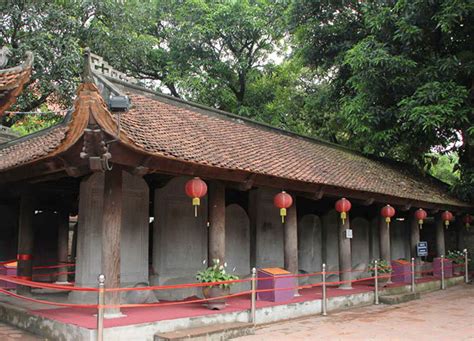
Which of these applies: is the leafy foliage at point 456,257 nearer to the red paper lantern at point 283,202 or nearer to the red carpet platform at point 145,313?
the red carpet platform at point 145,313

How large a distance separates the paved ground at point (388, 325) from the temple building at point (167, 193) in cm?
157

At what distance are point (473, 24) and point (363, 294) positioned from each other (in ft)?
38.1

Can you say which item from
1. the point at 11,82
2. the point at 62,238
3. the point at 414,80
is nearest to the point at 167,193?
the point at 11,82

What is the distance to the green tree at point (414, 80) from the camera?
53.7ft

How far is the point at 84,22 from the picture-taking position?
18.7 metres

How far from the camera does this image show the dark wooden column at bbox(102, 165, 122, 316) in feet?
23.6

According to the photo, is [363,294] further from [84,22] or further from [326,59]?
[84,22]

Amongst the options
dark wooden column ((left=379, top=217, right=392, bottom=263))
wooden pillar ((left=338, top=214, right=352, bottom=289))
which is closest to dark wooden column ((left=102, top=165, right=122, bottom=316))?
wooden pillar ((left=338, top=214, right=352, bottom=289))

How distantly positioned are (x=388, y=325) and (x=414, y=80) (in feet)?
37.1

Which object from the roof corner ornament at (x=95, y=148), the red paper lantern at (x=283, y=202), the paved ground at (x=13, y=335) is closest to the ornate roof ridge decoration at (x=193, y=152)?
the roof corner ornament at (x=95, y=148)

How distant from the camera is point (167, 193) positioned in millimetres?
9969

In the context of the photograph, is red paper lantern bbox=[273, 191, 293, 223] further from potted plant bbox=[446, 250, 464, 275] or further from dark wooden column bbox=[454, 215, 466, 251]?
dark wooden column bbox=[454, 215, 466, 251]

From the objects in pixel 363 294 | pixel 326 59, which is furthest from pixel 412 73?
pixel 363 294

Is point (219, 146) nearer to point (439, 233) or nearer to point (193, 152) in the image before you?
point (193, 152)
